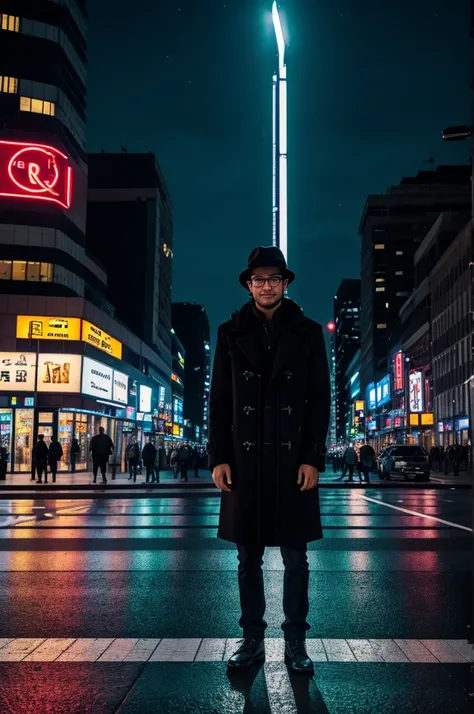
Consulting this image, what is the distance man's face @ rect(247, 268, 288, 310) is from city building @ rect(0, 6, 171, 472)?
101ft

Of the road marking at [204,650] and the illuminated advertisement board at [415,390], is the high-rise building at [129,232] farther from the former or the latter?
the road marking at [204,650]

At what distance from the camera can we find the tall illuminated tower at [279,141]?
40594 millimetres

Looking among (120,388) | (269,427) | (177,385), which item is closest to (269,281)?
(269,427)

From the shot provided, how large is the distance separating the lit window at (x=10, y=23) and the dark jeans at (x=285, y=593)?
5437cm

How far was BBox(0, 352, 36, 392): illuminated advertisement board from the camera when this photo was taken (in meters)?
40.3

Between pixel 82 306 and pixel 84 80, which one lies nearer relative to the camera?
pixel 82 306

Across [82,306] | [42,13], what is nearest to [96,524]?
[82,306]

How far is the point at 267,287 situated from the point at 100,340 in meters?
43.2

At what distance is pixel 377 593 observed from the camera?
6891mm

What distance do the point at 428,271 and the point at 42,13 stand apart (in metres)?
43.2

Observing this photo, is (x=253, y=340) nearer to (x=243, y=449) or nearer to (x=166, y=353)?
(x=243, y=449)

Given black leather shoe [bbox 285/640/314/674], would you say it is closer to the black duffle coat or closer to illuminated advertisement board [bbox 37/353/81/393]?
the black duffle coat

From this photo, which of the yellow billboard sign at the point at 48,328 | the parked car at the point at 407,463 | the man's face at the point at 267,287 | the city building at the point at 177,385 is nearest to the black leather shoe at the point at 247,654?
the man's face at the point at 267,287

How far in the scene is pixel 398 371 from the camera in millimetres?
88875
